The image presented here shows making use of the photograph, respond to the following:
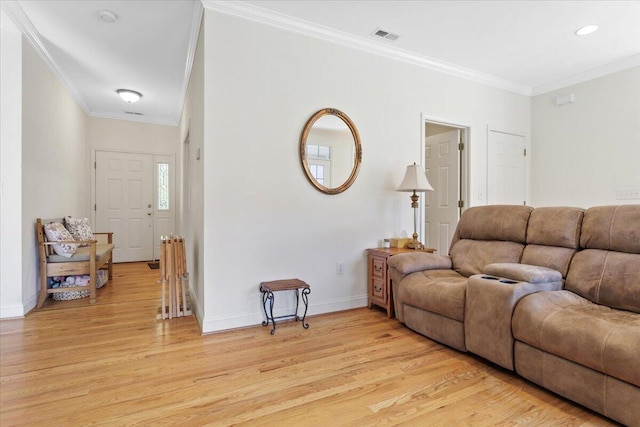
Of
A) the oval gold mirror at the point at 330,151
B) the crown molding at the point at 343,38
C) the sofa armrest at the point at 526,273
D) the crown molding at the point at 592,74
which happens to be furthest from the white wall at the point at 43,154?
the crown molding at the point at 592,74

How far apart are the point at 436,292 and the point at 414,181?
4.29ft

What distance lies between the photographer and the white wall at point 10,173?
3086mm

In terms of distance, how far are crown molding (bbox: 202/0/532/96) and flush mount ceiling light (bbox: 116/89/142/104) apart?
273cm

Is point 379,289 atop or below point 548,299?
below

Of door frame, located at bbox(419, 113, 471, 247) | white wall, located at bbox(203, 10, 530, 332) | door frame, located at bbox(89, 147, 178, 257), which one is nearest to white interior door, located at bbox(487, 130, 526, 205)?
door frame, located at bbox(419, 113, 471, 247)

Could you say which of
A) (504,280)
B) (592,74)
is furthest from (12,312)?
(592,74)

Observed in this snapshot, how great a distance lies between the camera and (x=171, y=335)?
2721mm

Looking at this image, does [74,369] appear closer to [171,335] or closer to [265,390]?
[171,335]

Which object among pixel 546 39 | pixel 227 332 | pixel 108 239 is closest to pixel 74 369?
pixel 227 332

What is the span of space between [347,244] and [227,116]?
1682mm

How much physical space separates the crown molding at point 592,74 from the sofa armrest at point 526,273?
327 cm

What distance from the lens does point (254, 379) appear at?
203 cm

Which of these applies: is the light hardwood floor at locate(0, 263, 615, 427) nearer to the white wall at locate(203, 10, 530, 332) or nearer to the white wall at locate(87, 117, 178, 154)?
the white wall at locate(203, 10, 530, 332)

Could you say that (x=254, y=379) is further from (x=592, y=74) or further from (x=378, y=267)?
(x=592, y=74)
